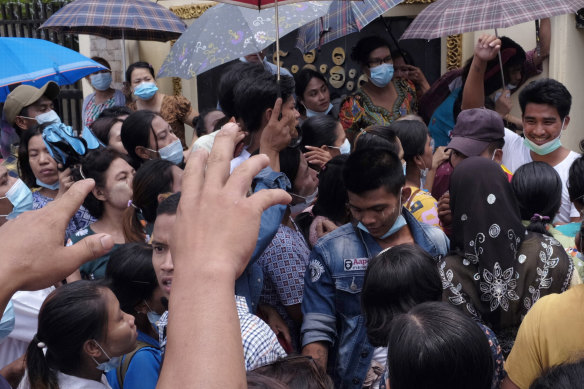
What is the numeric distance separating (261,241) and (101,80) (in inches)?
222

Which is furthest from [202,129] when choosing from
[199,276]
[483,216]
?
[199,276]

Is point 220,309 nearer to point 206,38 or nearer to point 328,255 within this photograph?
point 328,255

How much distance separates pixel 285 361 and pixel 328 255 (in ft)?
3.66

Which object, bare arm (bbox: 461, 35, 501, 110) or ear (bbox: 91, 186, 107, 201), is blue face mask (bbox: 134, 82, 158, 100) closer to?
ear (bbox: 91, 186, 107, 201)

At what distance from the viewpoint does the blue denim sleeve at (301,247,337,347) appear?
290 cm

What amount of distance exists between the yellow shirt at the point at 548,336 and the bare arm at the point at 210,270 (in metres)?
1.43

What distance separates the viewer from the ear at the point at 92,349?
2539 mm

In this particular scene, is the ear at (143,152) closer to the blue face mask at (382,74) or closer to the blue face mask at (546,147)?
the blue face mask at (382,74)

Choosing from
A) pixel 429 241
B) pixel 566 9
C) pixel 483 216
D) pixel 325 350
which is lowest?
pixel 325 350

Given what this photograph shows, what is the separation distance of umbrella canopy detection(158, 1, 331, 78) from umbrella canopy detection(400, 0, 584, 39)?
1004 millimetres

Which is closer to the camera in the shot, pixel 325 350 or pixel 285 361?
pixel 285 361

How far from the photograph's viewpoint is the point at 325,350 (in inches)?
115

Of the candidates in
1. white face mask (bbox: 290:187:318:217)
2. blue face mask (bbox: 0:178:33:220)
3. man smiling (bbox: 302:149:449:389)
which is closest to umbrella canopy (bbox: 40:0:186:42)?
blue face mask (bbox: 0:178:33:220)

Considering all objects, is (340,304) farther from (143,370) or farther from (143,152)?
(143,152)
